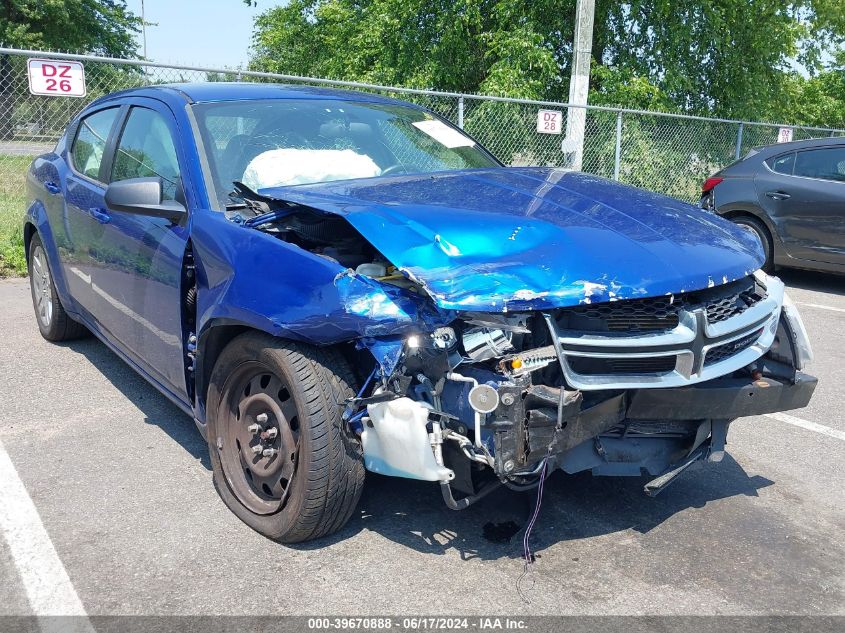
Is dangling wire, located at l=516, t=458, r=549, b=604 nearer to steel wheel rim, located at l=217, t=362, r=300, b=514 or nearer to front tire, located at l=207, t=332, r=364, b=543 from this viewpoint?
front tire, located at l=207, t=332, r=364, b=543

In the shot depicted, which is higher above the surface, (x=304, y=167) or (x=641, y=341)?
(x=304, y=167)

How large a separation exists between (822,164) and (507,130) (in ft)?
16.1

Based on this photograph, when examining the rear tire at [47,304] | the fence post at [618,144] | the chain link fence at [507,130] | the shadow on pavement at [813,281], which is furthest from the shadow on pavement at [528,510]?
the fence post at [618,144]

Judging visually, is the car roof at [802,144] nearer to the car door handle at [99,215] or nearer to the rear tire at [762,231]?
the rear tire at [762,231]

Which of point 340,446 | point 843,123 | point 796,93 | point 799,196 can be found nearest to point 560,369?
point 340,446

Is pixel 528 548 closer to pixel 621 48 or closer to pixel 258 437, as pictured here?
pixel 258 437

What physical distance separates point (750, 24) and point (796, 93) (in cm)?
327

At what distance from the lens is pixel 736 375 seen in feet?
10.1

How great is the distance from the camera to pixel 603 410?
2662 millimetres

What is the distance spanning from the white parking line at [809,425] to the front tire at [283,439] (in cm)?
271

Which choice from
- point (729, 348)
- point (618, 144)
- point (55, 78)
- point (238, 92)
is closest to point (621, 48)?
point (618, 144)

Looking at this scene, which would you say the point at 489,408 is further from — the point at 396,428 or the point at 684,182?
the point at 684,182

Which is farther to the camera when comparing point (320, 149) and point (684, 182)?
point (684, 182)

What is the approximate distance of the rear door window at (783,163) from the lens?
8438 millimetres
